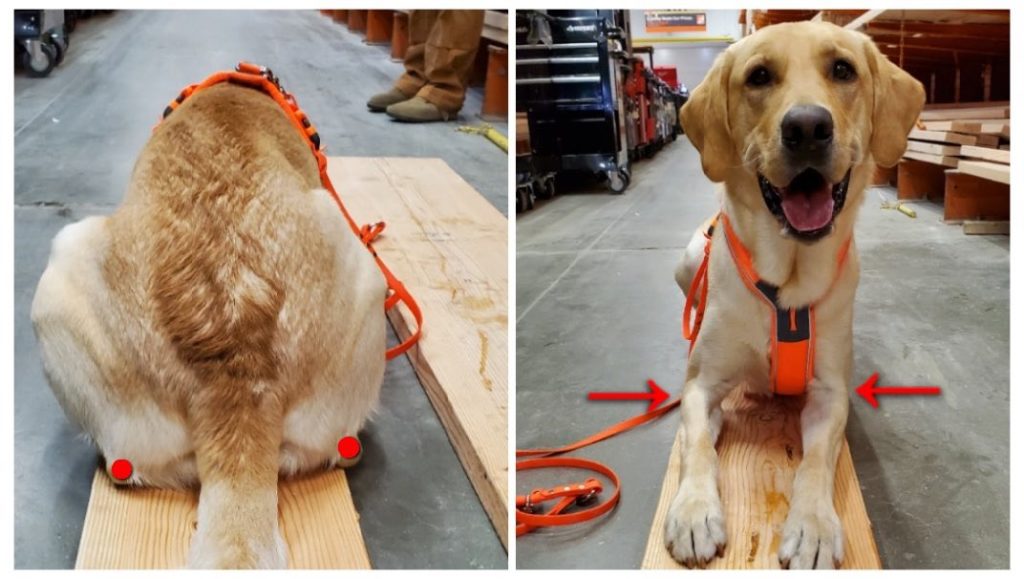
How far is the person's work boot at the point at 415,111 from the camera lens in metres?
5.01

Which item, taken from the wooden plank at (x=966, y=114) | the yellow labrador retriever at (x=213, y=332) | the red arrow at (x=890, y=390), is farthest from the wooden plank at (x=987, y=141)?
the yellow labrador retriever at (x=213, y=332)

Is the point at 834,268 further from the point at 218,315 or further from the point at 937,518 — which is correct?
the point at 218,315

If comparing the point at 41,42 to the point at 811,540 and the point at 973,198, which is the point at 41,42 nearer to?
the point at 811,540

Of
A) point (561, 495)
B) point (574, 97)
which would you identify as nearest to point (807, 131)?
point (561, 495)

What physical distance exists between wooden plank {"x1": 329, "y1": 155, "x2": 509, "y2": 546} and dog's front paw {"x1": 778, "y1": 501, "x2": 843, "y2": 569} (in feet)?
1.95

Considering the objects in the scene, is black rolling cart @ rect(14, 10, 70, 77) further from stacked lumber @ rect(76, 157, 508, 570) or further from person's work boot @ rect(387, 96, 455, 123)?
person's work boot @ rect(387, 96, 455, 123)

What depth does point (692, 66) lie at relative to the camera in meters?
20.8

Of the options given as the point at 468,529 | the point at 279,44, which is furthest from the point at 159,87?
the point at 468,529

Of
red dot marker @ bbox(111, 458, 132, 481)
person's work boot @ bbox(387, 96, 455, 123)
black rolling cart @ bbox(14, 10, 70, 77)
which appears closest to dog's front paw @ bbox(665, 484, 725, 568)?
red dot marker @ bbox(111, 458, 132, 481)

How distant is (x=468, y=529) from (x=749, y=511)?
0.63 meters

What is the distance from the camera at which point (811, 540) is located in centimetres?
151

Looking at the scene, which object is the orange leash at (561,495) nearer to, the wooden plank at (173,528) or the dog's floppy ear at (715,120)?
the wooden plank at (173,528)

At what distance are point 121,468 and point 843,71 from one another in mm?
1883

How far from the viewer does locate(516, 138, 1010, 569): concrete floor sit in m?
1.92
